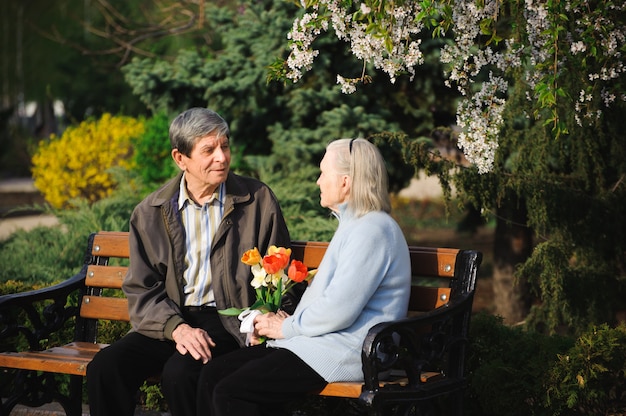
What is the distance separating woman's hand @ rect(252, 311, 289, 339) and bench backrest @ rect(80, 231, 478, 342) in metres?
0.58

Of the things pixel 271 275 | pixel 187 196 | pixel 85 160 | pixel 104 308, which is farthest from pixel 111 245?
pixel 85 160

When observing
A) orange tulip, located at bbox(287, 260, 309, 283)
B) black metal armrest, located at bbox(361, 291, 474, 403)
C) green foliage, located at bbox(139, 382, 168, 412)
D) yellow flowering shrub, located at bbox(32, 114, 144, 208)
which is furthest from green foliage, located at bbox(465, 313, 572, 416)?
yellow flowering shrub, located at bbox(32, 114, 144, 208)

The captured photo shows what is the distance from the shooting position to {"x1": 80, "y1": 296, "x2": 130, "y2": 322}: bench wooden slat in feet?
15.2

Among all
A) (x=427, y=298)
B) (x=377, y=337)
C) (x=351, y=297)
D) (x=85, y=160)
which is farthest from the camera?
(x=85, y=160)

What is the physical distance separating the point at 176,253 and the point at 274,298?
0.55 m

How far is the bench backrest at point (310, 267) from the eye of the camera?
3.98 meters

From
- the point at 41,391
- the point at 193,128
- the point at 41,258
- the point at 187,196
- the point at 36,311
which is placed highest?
the point at 193,128

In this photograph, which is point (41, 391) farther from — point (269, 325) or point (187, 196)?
point (269, 325)

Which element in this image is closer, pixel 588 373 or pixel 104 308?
pixel 588 373

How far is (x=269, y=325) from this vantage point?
381 cm

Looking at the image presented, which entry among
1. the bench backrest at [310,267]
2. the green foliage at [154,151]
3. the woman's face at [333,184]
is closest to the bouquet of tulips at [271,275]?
the woman's face at [333,184]

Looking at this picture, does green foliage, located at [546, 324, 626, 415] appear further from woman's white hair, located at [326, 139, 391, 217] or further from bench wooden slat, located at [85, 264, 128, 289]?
bench wooden slat, located at [85, 264, 128, 289]

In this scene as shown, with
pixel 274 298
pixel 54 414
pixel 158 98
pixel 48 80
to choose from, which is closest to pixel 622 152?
pixel 274 298

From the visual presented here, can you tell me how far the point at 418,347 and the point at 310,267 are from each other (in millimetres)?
866
